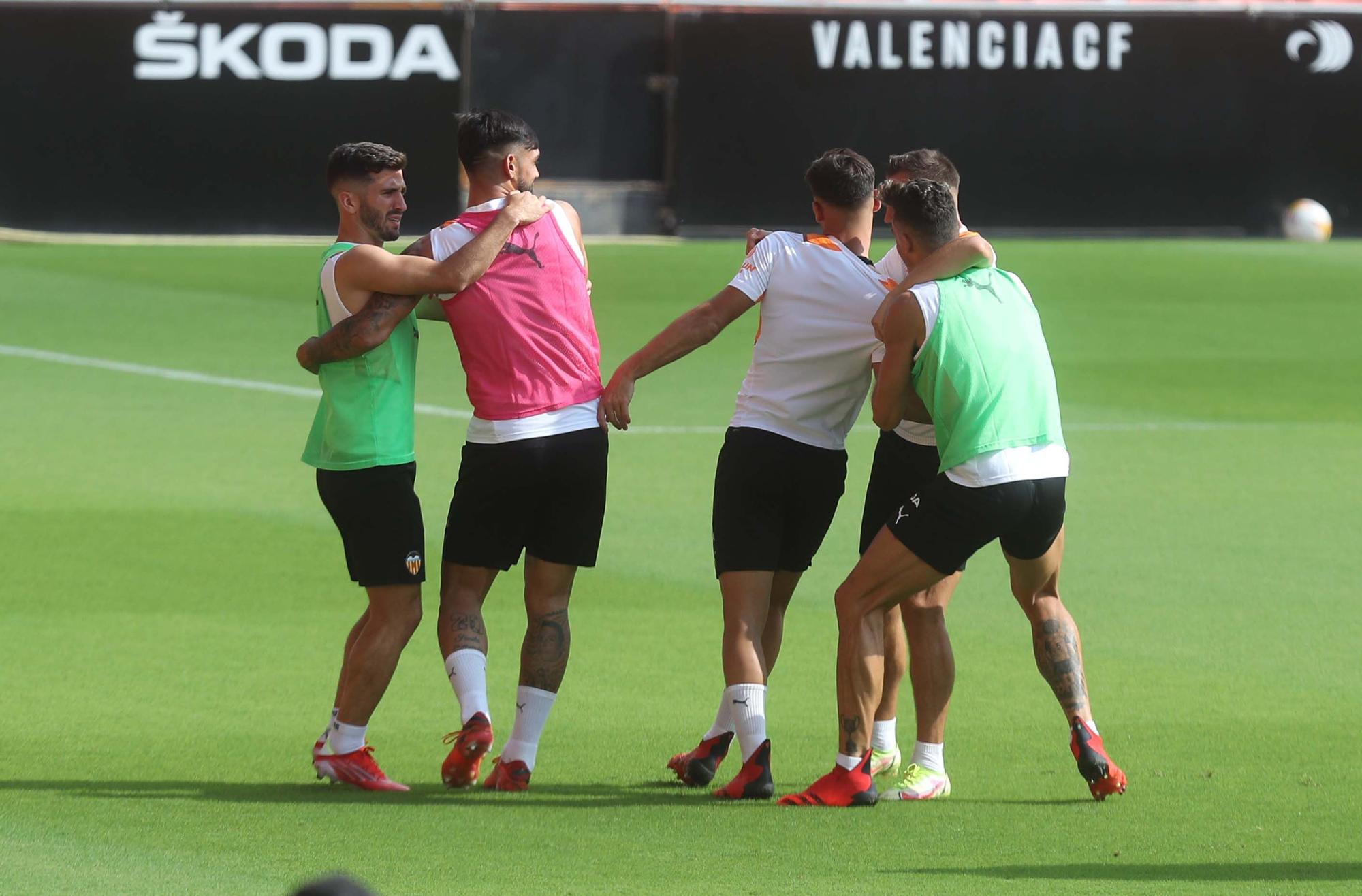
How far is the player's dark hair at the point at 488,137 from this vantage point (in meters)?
6.50

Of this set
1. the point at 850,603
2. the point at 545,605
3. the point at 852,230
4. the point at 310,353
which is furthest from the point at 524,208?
the point at 850,603

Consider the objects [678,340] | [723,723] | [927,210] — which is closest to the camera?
[927,210]

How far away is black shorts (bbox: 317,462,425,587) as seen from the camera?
21.2 feet

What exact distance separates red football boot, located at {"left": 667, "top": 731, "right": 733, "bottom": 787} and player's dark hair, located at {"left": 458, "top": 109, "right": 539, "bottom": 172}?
2039 mm

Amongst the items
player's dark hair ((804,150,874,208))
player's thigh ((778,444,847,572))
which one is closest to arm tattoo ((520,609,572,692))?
player's thigh ((778,444,847,572))

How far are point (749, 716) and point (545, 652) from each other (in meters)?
0.70

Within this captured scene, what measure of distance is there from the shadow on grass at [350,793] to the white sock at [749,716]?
223 mm

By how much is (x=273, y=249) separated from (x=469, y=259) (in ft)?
58.4

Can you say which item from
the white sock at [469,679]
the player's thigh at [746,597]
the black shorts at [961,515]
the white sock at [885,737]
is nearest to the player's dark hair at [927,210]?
the black shorts at [961,515]

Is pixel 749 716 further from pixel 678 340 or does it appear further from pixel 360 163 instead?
pixel 360 163

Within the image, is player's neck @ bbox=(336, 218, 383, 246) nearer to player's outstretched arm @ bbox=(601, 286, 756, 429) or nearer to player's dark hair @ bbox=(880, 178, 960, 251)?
player's outstretched arm @ bbox=(601, 286, 756, 429)

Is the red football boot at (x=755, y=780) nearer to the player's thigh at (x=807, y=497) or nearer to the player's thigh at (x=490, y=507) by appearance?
the player's thigh at (x=807, y=497)

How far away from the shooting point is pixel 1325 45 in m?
24.5

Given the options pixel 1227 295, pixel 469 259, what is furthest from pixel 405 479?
pixel 1227 295
